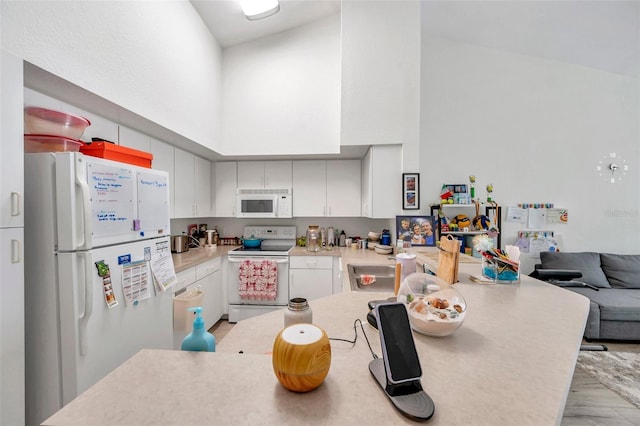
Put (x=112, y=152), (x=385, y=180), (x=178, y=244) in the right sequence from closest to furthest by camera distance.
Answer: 1. (x=112, y=152)
2. (x=385, y=180)
3. (x=178, y=244)

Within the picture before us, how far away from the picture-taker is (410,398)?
58 cm

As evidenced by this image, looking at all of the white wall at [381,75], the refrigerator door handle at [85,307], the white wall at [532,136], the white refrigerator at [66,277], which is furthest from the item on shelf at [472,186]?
the refrigerator door handle at [85,307]

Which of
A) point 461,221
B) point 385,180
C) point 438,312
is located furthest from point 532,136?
point 438,312

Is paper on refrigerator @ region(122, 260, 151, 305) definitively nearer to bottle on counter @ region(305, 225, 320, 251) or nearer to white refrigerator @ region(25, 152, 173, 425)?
white refrigerator @ region(25, 152, 173, 425)

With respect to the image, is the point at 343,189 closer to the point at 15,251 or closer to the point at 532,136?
the point at 532,136

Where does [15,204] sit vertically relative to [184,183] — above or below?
below

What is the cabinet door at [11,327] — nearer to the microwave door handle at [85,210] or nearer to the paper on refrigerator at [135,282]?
the microwave door handle at [85,210]

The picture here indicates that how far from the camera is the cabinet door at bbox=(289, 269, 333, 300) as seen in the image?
303 cm

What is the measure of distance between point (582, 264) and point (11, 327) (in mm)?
5013

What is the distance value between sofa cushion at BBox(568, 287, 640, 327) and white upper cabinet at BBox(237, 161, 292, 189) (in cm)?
367

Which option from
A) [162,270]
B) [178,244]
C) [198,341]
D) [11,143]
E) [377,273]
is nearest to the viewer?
[198,341]

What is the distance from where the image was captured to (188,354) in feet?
2.55

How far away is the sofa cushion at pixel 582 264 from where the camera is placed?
123 inches

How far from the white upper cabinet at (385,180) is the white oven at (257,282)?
4.09 feet
